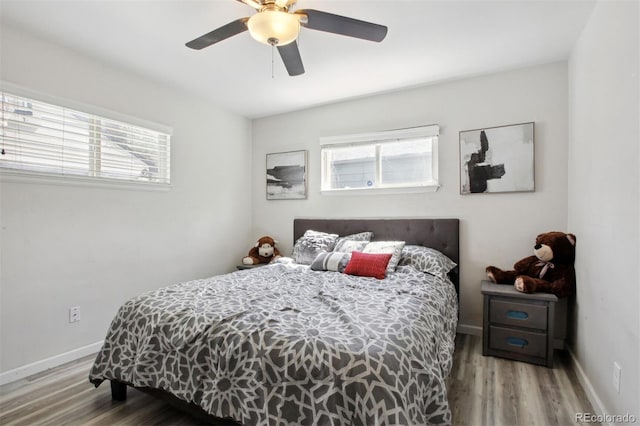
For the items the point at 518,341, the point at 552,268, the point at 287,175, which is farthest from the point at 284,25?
the point at 518,341

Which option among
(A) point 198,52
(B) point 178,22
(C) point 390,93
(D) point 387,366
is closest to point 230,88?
(A) point 198,52

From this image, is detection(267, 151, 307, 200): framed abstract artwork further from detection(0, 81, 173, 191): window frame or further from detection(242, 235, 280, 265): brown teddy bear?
detection(0, 81, 173, 191): window frame

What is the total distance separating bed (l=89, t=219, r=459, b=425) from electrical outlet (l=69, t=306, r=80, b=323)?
0.83m

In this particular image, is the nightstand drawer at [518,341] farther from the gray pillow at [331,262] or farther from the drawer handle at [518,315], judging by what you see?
the gray pillow at [331,262]

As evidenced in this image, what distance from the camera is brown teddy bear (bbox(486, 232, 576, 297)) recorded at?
7.91 feet

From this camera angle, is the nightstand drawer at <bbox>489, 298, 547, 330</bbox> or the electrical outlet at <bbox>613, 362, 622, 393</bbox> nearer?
the electrical outlet at <bbox>613, 362, 622, 393</bbox>

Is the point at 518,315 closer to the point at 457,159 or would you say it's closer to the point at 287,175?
the point at 457,159

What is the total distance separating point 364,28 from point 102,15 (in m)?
1.76

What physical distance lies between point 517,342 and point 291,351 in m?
2.04

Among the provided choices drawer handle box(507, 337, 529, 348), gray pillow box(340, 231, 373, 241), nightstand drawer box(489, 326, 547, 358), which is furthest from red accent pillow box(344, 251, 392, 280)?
drawer handle box(507, 337, 529, 348)

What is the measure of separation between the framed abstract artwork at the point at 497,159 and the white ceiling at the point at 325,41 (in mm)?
577

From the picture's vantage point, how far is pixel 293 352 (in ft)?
4.28

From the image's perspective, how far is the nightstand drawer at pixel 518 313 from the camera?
7.72 feet
